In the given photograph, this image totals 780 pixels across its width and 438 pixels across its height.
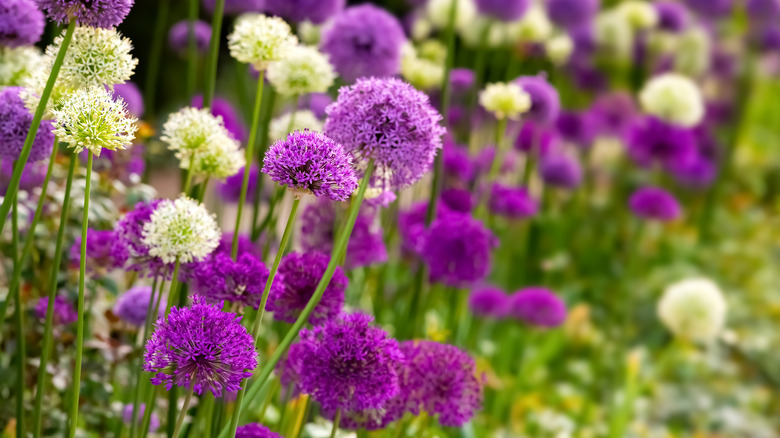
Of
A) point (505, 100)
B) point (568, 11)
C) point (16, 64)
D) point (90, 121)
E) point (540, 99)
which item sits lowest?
point (90, 121)

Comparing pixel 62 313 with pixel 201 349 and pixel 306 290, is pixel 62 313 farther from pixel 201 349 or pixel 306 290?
pixel 201 349

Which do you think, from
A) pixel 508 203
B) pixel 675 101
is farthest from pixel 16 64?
pixel 675 101

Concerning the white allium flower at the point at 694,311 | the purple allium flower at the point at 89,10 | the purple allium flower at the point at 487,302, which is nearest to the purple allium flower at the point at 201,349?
the purple allium flower at the point at 89,10

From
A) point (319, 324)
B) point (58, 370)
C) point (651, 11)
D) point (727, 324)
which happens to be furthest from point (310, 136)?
point (651, 11)

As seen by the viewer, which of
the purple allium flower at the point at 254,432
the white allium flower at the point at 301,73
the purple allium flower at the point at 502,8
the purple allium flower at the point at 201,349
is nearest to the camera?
the purple allium flower at the point at 201,349

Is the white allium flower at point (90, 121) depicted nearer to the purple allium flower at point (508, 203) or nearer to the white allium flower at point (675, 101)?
the purple allium flower at point (508, 203)
